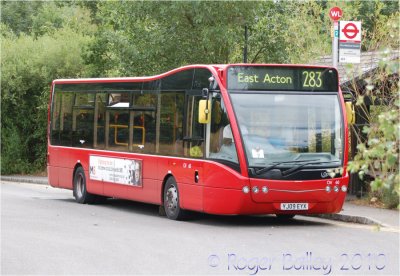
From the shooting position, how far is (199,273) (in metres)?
11.5

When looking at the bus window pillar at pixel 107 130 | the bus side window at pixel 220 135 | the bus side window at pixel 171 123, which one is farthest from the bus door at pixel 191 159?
the bus window pillar at pixel 107 130

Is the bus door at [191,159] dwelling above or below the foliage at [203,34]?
below

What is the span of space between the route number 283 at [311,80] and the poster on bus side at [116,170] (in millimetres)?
4360

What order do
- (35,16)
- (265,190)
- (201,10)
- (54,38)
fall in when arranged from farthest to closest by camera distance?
1. (35,16)
2. (54,38)
3. (201,10)
4. (265,190)

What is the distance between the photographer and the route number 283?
708 inches

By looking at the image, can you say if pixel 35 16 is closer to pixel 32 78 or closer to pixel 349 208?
pixel 32 78

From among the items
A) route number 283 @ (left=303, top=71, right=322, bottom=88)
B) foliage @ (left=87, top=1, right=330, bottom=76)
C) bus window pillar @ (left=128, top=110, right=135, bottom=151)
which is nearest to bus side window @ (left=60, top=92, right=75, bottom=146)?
foliage @ (left=87, top=1, right=330, bottom=76)

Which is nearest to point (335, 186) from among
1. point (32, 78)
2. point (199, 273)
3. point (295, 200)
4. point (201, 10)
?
point (295, 200)

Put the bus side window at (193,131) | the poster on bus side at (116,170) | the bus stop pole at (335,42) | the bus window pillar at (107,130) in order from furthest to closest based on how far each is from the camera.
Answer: the bus window pillar at (107,130) → the poster on bus side at (116,170) → the bus stop pole at (335,42) → the bus side window at (193,131)

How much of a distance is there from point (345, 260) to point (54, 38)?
1197 inches

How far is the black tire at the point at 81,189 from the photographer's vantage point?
78.4 ft

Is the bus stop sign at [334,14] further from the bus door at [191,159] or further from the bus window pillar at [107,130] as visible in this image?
the bus window pillar at [107,130]

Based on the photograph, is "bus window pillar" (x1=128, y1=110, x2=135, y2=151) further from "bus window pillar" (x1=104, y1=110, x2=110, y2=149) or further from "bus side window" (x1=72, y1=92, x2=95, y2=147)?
"bus side window" (x1=72, y1=92, x2=95, y2=147)

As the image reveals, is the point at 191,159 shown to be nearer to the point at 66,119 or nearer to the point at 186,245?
the point at 186,245
